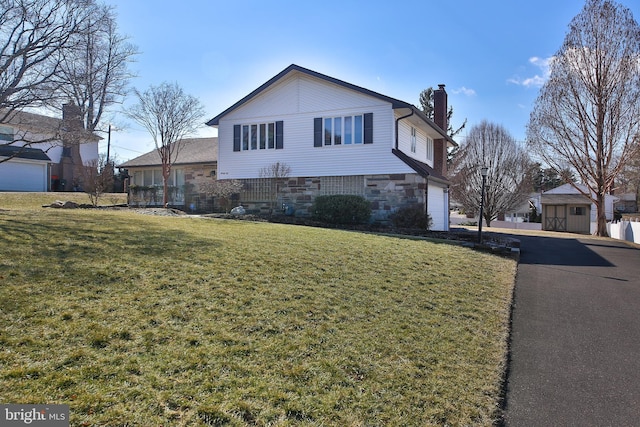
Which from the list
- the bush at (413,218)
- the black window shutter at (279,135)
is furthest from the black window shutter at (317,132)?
the bush at (413,218)

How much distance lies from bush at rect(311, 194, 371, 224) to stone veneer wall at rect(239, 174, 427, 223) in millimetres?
995

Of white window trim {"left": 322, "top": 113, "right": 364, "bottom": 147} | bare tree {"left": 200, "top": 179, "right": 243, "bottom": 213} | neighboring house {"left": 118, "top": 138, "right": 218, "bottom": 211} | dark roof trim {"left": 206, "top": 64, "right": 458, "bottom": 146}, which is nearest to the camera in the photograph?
dark roof trim {"left": 206, "top": 64, "right": 458, "bottom": 146}

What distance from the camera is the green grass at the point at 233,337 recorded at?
9.76 ft

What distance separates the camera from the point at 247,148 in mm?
19938

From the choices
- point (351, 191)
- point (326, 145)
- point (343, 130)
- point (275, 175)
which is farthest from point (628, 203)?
point (275, 175)

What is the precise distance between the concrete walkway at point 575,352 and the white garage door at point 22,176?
1257 inches

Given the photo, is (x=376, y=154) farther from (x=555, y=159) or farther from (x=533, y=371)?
(x=555, y=159)

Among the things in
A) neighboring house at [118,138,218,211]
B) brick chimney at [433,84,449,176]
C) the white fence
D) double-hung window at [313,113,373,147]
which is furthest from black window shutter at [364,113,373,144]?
the white fence

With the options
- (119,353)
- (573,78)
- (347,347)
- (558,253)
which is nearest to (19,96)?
(119,353)

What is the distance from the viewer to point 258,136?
64.8 feet

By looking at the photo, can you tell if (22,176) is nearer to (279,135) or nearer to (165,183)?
(165,183)

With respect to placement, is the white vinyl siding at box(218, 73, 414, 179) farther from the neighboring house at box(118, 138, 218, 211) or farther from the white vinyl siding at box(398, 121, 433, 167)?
the neighboring house at box(118, 138, 218, 211)

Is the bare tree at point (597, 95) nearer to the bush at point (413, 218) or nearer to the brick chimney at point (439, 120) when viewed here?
the brick chimney at point (439, 120)

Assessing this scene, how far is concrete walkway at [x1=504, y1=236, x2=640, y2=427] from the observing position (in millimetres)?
3496
